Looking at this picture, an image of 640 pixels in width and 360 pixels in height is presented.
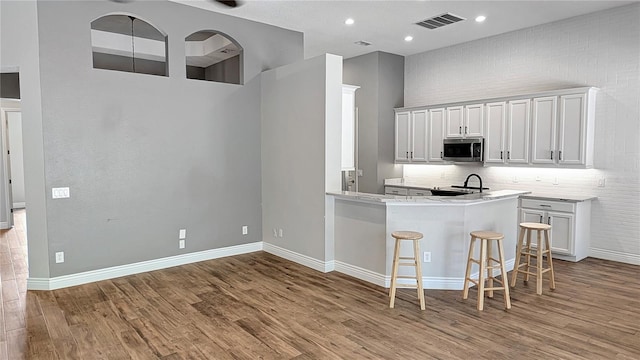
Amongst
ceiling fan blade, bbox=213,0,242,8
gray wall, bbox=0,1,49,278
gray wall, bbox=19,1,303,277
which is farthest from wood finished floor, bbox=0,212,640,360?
ceiling fan blade, bbox=213,0,242,8

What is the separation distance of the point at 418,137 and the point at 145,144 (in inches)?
188

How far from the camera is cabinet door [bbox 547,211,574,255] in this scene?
5.46 meters

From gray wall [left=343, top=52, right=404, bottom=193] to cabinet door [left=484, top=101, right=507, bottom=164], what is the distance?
198 cm

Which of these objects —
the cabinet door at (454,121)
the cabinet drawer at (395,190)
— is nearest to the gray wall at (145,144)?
the cabinet drawer at (395,190)

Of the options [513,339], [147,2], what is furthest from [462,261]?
[147,2]

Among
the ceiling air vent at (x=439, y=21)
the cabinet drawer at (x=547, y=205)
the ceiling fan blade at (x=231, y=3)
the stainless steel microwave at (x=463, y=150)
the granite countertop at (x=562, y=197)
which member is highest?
the ceiling air vent at (x=439, y=21)

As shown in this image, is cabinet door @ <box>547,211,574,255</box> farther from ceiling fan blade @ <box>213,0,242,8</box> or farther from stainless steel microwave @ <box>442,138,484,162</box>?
ceiling fan blade @ <box>213,0,242,8</box>

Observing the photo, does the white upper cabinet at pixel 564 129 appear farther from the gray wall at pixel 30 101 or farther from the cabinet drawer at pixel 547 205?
the gray wall at pixel 30 101

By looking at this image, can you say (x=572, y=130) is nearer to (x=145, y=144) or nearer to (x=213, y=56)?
(x=145, y=144)

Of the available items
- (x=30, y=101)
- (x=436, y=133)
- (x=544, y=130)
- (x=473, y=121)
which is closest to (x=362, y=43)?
(x=436, y=133)

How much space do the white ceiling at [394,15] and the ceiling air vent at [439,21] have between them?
4.5 inches

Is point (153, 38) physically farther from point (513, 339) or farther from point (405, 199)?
point (513, 339)

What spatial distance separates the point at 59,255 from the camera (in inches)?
178

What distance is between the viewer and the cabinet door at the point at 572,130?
17.8 ft
